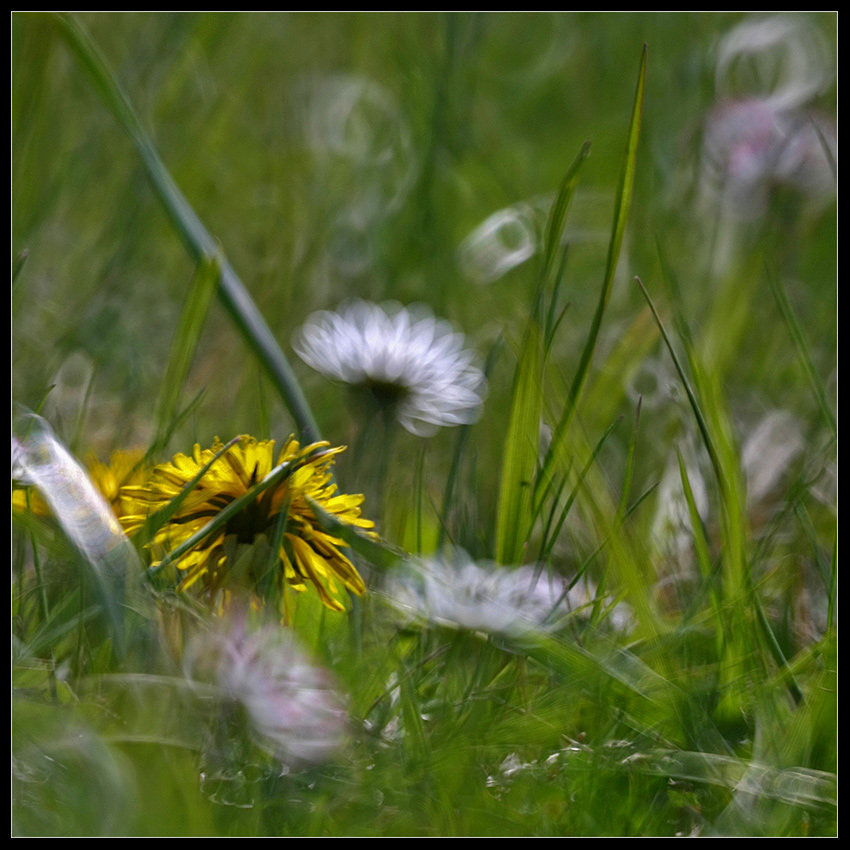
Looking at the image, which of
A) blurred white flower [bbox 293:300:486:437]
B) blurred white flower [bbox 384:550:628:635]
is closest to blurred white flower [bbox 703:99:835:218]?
blurred white flower [bbox 293:300:486:437]

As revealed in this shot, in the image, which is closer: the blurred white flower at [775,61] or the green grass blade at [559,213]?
the green grass blade at [559,213]

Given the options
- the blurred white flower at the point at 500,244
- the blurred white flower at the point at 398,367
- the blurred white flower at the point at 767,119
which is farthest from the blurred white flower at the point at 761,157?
the blurred white flower at the point at 398,367

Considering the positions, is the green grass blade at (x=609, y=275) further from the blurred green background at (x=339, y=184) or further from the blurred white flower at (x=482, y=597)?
the blurred green background at (x=339, y=184)

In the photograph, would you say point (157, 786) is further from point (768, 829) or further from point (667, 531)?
point (667, 531)

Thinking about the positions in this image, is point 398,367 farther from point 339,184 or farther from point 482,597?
point 339,184

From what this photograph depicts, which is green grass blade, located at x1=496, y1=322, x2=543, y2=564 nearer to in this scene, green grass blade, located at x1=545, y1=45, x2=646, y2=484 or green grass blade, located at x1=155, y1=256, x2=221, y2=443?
green grass blade, located at x1=545, y1=45, x2=646, y2=484

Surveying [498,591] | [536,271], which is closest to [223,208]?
[536,271]
